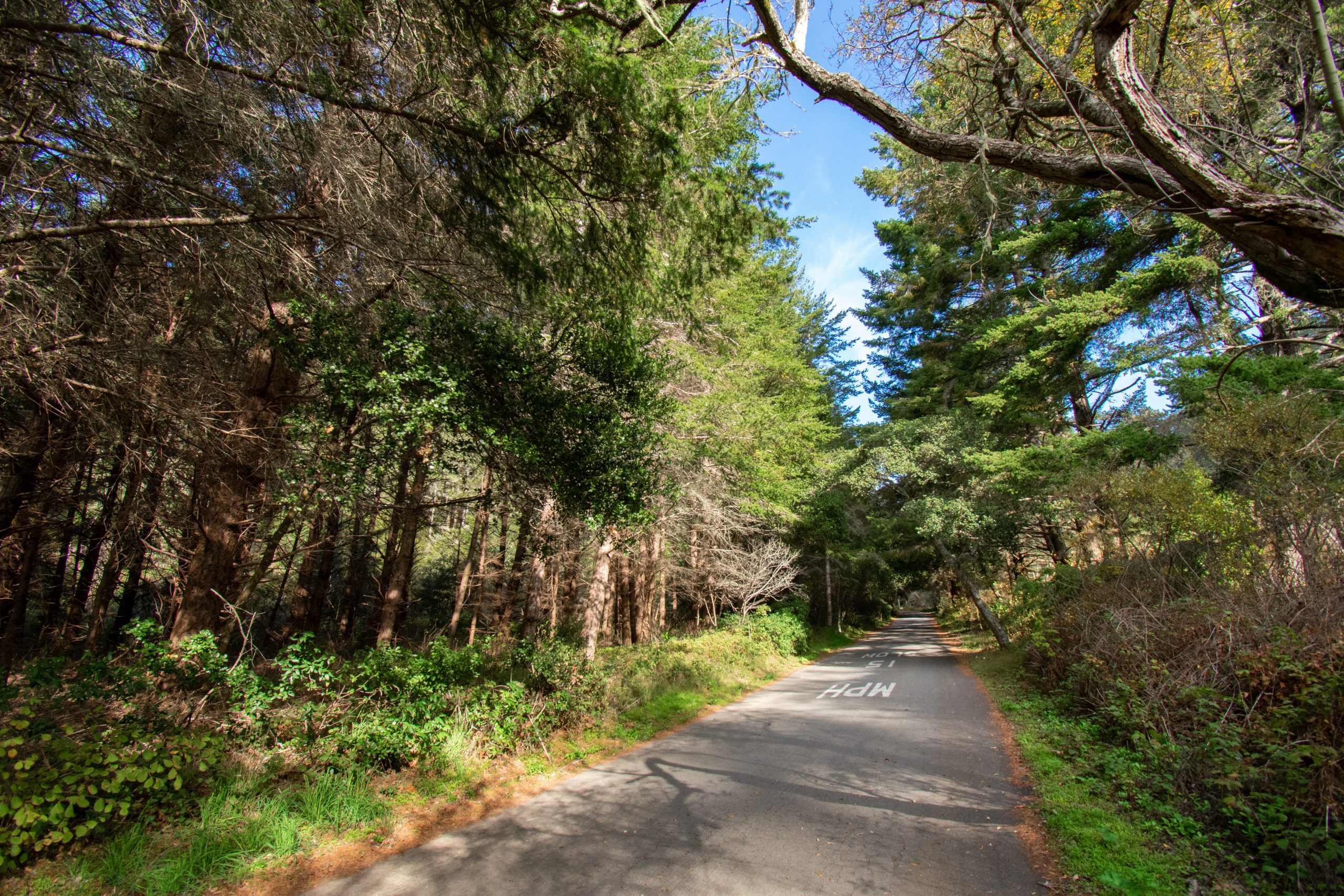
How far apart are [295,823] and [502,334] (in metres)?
4.85

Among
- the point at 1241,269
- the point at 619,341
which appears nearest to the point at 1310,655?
the point at 619,341

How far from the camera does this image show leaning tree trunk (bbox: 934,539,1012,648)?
1769 centimetres

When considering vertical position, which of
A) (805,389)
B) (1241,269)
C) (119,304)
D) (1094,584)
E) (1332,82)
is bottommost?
(1094,584)

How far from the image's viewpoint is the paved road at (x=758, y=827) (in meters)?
3.82

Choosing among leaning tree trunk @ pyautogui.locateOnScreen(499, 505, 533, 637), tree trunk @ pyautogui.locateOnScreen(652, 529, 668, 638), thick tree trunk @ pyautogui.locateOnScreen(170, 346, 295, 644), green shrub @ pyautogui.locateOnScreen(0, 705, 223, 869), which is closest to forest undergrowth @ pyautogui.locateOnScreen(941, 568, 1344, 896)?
green shrub @ pyautogui.locateOnScreen(0, 705, 223, 869)

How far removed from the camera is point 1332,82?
1771 mm

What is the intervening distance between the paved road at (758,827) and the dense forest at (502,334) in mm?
1259

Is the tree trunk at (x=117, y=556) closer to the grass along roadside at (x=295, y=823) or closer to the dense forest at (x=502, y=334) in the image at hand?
the dense forest at (x=502, y=334)

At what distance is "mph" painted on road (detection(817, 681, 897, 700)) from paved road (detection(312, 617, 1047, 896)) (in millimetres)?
3354

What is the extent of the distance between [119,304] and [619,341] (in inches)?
187

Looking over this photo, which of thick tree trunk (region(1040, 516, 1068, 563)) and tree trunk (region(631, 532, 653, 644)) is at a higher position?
thick tree trunk (region(1040, 516, 1068, 563))

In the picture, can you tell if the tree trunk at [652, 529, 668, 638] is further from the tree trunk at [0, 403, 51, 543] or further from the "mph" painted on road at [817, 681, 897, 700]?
the tree trunk at [0, 403, 51, 543]

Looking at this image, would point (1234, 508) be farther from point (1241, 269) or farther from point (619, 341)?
point (619, 341)

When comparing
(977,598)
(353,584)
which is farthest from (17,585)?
(977,598)
